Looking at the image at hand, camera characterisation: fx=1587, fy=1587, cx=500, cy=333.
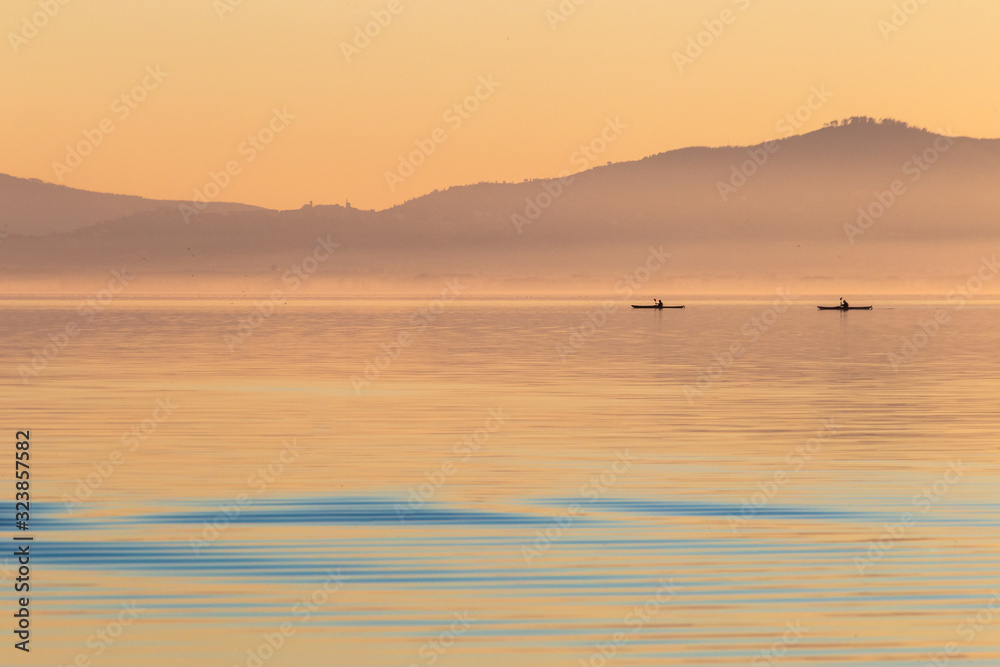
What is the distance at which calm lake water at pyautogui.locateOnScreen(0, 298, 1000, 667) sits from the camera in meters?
17.3

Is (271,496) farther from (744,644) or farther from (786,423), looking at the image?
(786,423)

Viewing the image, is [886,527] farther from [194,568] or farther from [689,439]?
[689,439]

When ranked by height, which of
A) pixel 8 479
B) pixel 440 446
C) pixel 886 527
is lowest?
pixel 886 527

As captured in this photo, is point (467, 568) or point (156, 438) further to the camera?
point (156, 438)

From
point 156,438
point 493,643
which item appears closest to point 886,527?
point 493,643

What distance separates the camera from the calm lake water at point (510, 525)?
56.9ft

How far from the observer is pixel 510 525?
24234 mm

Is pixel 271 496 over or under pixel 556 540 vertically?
over

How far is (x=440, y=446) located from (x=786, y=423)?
10122 millimetres

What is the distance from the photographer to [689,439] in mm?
36500

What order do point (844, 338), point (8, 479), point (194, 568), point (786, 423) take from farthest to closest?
point (844, 338) < point (786, 423) < point (8, 479) < point (194, 568)

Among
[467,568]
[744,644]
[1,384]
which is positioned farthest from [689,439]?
[1,384]

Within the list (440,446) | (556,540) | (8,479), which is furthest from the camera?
(440,446)

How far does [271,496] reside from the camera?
1072 inches
